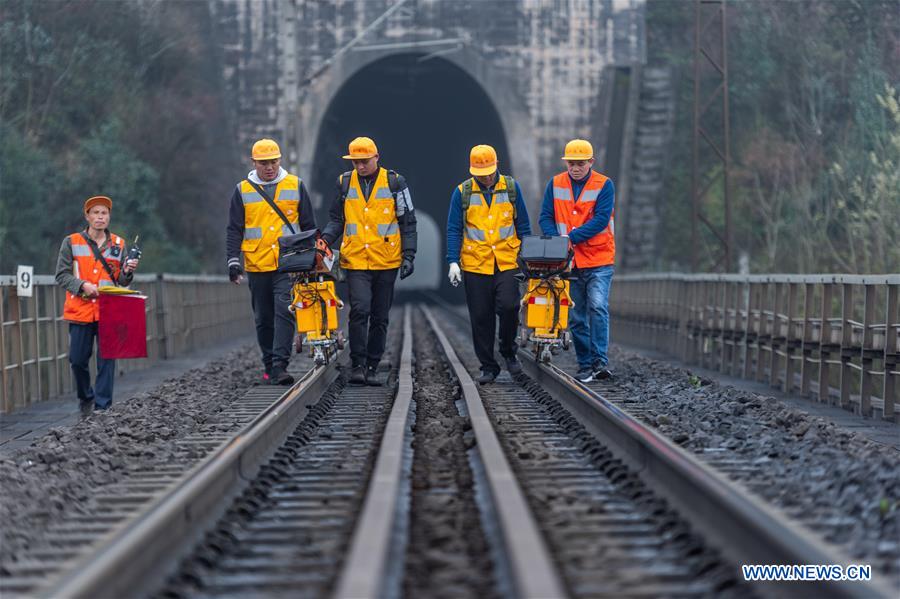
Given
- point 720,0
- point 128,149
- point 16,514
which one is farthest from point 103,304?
point 128,149

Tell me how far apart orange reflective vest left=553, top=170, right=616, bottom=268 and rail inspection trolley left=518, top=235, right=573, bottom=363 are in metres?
0.29

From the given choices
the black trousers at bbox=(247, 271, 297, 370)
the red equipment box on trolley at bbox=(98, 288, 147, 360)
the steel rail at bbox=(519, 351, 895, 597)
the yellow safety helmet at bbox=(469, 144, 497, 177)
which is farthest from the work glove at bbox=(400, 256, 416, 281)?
the steel rail at bbox=(519, 351, 895, 597)

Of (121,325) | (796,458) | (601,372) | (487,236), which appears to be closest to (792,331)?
(601,372)

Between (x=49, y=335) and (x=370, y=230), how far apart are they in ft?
12.5

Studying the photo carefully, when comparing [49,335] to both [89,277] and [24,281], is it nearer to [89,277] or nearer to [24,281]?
[24,281]

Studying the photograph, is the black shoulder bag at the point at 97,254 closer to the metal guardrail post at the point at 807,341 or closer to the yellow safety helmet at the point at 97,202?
the yellow safety helmet at the point at 97,202

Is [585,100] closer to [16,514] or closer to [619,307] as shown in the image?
[619,307]

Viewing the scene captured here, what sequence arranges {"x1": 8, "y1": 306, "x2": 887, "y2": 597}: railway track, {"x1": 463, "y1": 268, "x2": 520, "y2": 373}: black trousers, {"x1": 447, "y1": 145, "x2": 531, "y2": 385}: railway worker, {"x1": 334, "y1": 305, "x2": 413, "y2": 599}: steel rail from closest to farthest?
{"x1": 334, "y1": 305, "x2": 413, "y2": 599}: steel rail, {"x1": 8, "y1": 306, "x2": 887, "y2": 597}: railway track, {"x1": 447, "y1": 145, "x2": 531, "y2": 385}: railway worker, {"x1": 463, "y1": 268, "x2": 520, "y2": 373}: black trousers

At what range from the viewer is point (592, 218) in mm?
10938

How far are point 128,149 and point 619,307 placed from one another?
42.4ft

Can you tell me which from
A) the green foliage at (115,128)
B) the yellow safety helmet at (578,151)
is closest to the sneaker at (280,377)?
the yellow safety helmet at (578,151)

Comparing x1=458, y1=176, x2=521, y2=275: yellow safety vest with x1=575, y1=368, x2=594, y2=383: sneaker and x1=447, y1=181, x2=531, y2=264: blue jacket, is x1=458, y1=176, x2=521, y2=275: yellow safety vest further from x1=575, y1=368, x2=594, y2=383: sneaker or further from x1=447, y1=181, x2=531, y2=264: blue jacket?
x1=575, y1=368, x2=594, y2=383: sneaker

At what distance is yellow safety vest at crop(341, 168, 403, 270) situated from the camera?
10688 millimetres

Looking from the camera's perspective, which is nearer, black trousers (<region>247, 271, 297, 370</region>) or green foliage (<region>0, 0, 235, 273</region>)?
black trousers (<region>247, 271, 297, 370</region>)
